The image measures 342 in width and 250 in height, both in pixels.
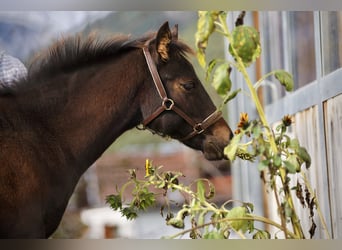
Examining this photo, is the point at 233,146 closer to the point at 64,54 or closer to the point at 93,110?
the point at 93,110

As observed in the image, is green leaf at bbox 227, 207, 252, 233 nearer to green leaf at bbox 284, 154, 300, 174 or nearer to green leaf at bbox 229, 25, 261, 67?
green leaf at bbox 284, 154, 300, 174

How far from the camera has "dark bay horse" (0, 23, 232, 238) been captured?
2.23 meters

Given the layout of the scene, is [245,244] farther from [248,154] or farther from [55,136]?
[55,136]

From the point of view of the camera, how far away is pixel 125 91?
2283 millimetres

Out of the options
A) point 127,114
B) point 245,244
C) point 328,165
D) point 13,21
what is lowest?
point 245,244

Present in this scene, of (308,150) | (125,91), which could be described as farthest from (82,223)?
(308,150)

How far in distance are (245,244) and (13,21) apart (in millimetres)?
1128

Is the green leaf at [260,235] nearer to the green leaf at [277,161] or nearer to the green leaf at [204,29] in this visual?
the green leaf at [277,161]

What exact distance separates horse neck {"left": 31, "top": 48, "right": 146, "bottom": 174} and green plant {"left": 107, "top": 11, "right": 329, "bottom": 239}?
→ 0.18 metres

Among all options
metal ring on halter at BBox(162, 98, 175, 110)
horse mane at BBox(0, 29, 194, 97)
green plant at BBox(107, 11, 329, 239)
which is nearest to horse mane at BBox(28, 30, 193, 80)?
horse mane at BBox(0, 29, 194, 97)

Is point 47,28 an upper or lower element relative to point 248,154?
upper

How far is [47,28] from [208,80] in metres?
0.61

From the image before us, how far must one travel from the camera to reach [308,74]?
2.41 meters

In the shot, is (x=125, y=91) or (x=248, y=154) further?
(x=125, y=91)
